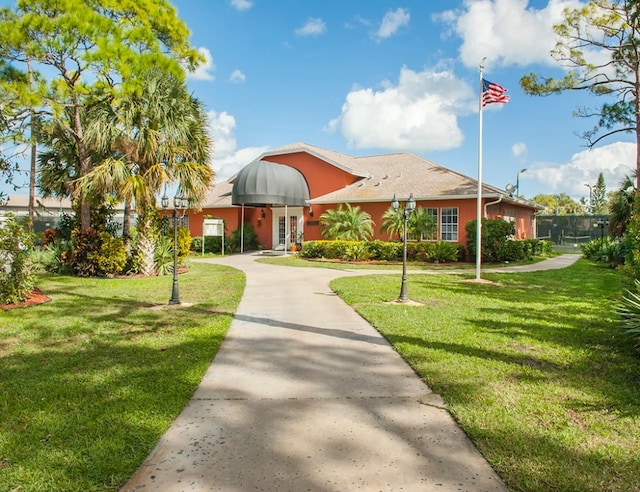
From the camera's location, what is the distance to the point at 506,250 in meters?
19.2

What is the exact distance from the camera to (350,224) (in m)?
21.3

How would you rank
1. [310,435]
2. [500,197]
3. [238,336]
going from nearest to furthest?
[310,435] → [238,336] → [500,197]

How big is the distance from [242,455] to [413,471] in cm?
125

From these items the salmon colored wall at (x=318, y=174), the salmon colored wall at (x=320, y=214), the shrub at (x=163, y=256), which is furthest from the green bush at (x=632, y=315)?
the salmon colored wall at (x=318, y=174)

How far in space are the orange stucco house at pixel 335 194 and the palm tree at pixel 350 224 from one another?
96 centimetres

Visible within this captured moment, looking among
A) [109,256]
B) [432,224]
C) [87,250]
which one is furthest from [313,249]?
[87,250]

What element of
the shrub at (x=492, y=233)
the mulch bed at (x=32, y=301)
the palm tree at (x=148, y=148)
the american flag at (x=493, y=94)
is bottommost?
the mulch bed at (x=32, y=301)

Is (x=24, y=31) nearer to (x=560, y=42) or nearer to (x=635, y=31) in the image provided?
(x=560, y=42)

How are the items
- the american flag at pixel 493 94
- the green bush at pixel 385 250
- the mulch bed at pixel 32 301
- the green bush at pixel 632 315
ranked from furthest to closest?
the green bush at pixel 385 250, the american flag at pixel 493 94, the mulch bed at pixel 32 301, the green bush at pixel 632 315

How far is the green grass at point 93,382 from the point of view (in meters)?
3.06

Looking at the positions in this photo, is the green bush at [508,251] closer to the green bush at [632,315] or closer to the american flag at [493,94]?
the american flag at [493,94]

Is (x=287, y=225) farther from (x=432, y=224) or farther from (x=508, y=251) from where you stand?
(x=508, y=251)

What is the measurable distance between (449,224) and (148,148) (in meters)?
13.9

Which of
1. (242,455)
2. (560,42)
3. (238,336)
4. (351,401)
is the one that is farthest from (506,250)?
(242,455)
